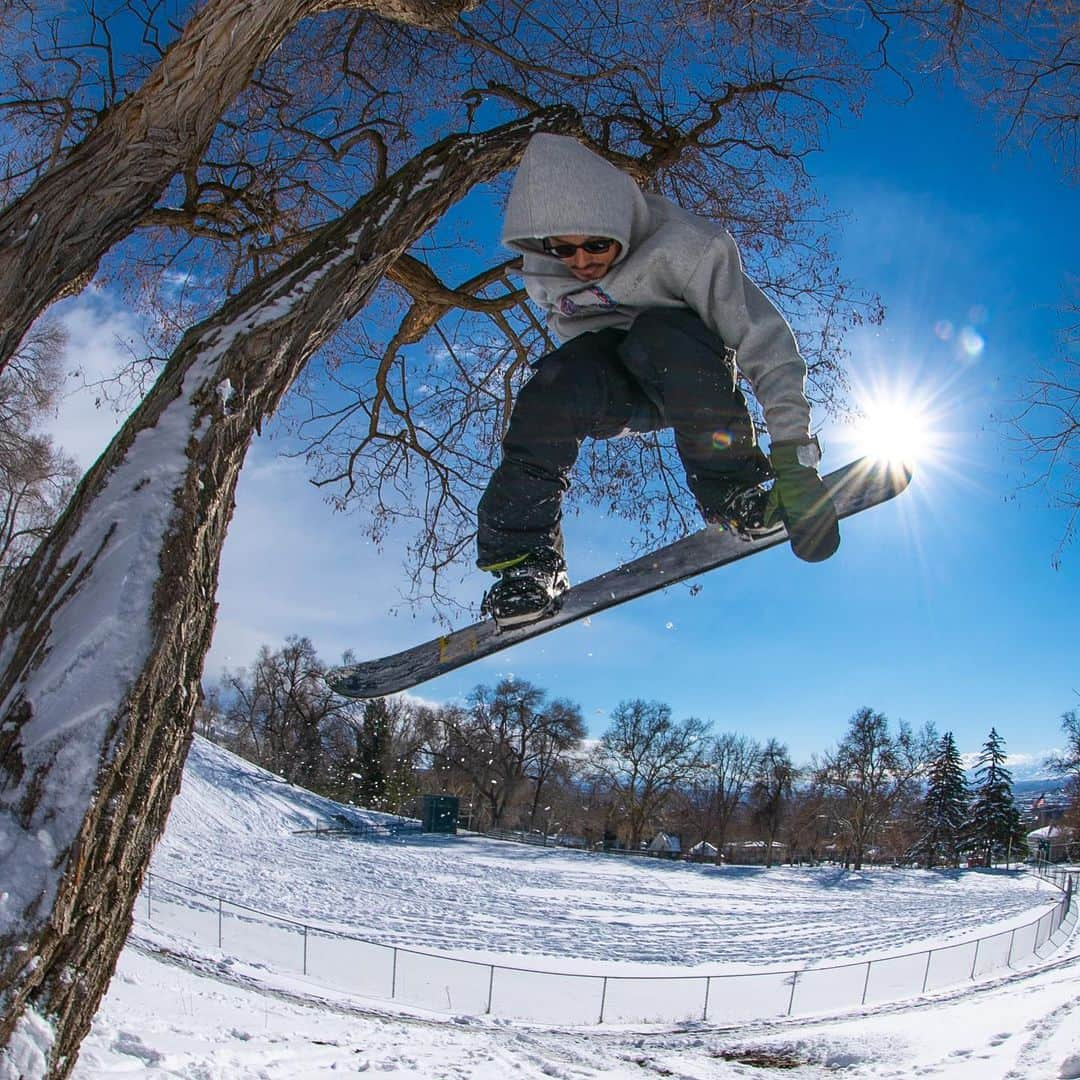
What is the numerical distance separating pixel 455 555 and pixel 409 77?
3.64 meters

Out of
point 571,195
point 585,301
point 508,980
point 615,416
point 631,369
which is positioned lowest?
point 508,980

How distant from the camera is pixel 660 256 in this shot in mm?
2674

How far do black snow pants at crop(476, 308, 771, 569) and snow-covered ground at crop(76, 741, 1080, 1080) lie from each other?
19.5 ft

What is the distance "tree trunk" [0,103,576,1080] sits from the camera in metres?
1.41

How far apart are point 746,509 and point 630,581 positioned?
39.3 inches

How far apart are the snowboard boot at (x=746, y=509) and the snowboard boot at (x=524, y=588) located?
2.09ft

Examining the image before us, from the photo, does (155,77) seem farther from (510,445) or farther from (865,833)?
(865,833)

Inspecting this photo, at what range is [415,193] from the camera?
2992 mm

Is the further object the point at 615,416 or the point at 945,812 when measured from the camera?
the point at 945,812

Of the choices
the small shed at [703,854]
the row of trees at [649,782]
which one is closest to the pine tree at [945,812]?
the row of trees at [649,782]

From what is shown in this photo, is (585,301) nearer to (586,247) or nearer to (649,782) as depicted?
(586,247)

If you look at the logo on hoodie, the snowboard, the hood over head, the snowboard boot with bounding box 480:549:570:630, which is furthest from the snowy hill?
the hood over head

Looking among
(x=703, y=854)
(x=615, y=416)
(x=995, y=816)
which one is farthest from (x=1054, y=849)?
(x=615, y=416)

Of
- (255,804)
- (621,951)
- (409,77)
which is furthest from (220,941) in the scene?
(255,804)
